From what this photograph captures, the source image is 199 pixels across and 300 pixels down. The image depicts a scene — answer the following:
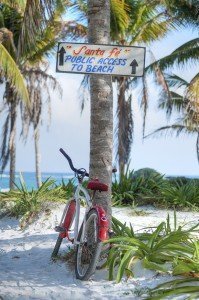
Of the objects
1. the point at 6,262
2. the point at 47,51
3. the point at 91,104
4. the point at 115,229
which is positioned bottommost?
the point at 6,262

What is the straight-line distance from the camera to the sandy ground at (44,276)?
16.6 ft

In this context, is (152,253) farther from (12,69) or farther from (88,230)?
(12,69)

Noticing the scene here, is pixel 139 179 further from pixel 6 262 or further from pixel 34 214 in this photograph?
pixel 6 262

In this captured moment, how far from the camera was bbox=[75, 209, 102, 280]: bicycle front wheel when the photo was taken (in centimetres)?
529

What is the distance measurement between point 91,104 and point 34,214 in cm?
331

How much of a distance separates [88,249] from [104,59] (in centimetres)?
213

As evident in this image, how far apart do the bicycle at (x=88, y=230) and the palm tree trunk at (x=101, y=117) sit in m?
0.19

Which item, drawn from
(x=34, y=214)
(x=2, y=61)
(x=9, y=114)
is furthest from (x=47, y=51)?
(x=34, y=214)

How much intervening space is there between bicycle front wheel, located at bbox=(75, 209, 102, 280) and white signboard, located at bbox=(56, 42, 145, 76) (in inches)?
61.8

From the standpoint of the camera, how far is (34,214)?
28.9 feet

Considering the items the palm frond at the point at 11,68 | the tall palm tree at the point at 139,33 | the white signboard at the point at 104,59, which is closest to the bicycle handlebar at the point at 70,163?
the white signboard at the point at 104,59

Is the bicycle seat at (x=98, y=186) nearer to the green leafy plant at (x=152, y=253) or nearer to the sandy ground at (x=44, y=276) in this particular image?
the green leafy plant at (x=152, y=253)

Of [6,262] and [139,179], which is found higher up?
[139,179]

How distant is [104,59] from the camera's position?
5844mm
